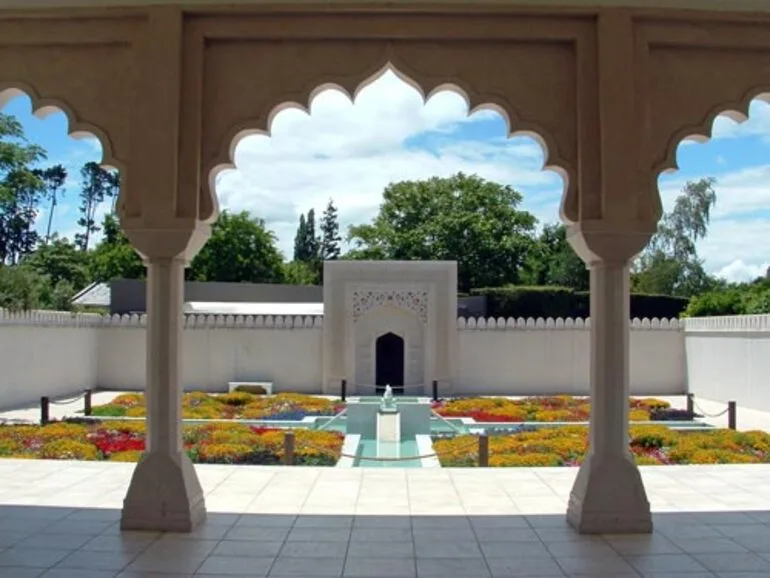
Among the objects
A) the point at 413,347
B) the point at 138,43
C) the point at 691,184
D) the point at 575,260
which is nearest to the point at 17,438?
the point at 138,43

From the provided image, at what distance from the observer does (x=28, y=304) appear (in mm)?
16047

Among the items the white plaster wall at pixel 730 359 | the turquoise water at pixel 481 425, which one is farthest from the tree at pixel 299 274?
the turquoise water at pixel 481 425

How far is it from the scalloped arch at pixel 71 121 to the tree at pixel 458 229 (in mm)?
30939

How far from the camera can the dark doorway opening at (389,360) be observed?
1966 cm

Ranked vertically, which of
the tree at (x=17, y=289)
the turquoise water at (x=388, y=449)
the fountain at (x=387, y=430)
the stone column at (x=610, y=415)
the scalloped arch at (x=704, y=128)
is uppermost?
the scalloped arch at (x=704, y=128)

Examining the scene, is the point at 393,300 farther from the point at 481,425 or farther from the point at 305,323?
the point at 481,425

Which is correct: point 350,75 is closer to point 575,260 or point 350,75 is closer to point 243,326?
point 243,326

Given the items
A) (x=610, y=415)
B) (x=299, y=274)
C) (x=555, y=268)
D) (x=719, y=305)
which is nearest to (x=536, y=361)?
(x=719, y=305)

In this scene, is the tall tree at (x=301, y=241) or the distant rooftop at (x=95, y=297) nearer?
the distant rooftop at (x=95, y=297)

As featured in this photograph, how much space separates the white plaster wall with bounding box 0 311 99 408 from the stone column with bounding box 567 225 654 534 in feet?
41.8

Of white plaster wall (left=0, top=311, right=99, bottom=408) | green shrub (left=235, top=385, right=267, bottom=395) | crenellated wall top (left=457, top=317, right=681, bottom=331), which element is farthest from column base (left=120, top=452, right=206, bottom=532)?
crenellated wall top (left=457, top=317, right=681, bottom=331)

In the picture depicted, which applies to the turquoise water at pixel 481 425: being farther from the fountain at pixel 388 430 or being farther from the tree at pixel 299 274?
the tree at pixel 299 274

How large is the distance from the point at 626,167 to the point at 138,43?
10.8 ft

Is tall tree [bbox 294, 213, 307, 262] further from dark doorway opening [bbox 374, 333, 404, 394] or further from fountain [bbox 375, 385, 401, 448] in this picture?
fountain [bbox 375, 385, 401, 448]
